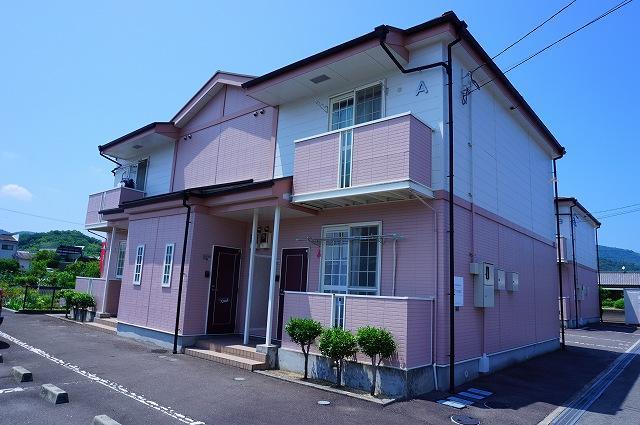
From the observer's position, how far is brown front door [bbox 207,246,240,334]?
12.1 m

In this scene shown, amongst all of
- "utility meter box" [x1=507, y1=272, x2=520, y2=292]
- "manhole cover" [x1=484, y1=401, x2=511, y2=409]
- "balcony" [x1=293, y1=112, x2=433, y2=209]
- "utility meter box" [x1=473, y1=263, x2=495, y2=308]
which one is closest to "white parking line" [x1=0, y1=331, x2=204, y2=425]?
"manhole cover" [x1=484, y1=401, x2=511, y2=409]

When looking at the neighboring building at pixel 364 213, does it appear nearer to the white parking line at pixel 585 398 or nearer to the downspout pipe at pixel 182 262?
the downspout pipe at pixel 182 262

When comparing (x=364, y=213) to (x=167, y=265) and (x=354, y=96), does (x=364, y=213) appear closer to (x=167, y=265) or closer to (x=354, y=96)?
(x=354, y=96)

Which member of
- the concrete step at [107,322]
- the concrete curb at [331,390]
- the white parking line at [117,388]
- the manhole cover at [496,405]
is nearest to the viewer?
the white parking line at [117,388]

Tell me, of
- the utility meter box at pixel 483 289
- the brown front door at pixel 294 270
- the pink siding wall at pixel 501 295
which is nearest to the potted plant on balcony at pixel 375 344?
the pink siding wall at pixel 501 295

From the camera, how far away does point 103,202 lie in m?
17.7

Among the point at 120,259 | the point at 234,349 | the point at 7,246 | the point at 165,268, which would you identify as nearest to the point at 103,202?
the point at 120,259

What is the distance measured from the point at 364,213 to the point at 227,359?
15.3 ft

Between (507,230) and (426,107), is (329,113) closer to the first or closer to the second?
(426,107)

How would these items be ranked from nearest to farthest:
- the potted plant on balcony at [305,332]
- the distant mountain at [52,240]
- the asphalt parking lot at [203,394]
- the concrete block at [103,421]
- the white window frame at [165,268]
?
1. the concrete block at [103,421]
2. the asphalt parking lot at [203,394]
3. the potted plant on balcony at [305,332]
4. the white window frame at [165,268]
5. the distant mountain at [52,240]

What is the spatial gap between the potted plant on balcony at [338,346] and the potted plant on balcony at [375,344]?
0.88 feet

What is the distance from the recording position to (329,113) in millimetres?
11031

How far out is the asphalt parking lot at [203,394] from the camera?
6039 mm

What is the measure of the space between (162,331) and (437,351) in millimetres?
7800
